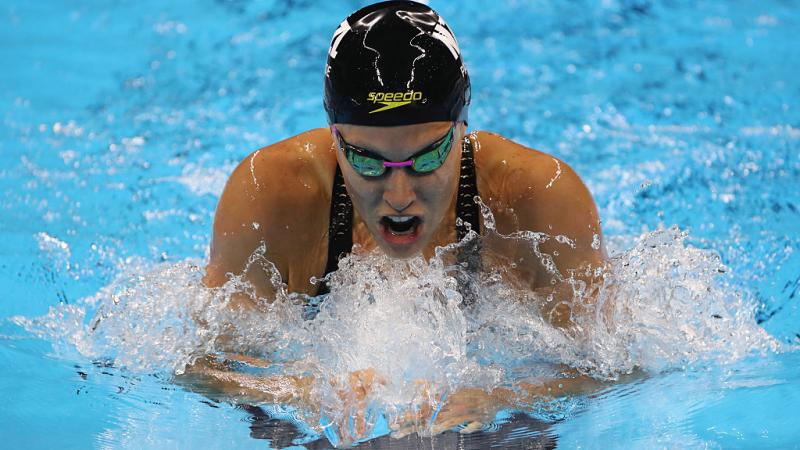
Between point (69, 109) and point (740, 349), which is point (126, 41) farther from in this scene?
point (740, 349)

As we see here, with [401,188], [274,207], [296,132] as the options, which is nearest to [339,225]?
[274,207]

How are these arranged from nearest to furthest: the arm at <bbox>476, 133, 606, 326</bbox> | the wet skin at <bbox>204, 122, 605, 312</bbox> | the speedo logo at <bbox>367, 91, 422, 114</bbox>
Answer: the speedo logo at <bbox>367, 91, 422, 114</bbox>
the wet skin at <bbox>204, 122, 605, 312</bbox>
the arm at <bbox>476, 133, 606, 326</bbox>

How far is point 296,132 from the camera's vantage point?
A: 481 centimetres

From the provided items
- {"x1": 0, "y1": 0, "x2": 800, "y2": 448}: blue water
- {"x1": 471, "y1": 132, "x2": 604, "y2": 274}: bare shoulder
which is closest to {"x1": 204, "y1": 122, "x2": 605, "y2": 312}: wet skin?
{"x1": 471, "y1": 132, "x2": 604, "y2": 274}: bare shoulder

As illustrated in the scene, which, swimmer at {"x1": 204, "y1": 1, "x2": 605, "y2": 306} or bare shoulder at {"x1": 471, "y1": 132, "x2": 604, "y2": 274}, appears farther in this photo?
bare shoulder at {"x1": 471, "y1": 132, "x2": 604, "y2": 274}

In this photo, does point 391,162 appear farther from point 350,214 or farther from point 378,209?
point 350,214

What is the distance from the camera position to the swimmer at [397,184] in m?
2.16

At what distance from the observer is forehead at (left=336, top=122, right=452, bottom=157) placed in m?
2.13

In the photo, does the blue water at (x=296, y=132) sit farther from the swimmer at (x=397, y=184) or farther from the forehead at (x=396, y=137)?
the forehead at (x=396, y=137)

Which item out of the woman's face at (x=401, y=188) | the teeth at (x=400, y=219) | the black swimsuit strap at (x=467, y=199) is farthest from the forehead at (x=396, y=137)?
the black swimsuit strap at (x=467, y=199)

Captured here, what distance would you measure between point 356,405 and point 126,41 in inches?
178

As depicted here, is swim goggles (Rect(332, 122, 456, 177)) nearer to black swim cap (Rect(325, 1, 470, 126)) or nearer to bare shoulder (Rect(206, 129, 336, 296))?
black swim cap (Rect(325, 1, 470, 126))

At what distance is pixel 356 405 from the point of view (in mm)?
2100

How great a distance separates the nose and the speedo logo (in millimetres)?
147
